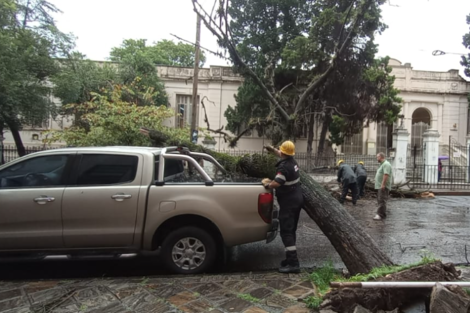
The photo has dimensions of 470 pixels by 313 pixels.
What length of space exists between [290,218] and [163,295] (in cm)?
190

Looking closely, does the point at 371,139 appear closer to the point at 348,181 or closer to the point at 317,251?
the point at 348,181

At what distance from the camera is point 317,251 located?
6141 mm

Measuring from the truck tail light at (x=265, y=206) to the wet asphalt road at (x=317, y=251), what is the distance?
91cm

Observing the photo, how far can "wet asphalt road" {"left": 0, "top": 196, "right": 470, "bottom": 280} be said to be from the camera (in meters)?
4.98

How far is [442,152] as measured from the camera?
1112 inches

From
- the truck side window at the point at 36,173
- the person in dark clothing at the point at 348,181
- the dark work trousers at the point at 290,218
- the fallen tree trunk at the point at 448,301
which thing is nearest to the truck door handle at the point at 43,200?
the truck side window at the point at 36,173

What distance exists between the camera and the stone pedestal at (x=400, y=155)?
17.8 meters

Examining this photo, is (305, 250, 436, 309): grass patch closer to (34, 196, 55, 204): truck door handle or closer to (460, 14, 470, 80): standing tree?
(34, 196, 55, 204): truck door handle

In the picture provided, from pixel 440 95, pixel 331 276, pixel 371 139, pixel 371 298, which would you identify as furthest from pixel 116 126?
pixel 440 95

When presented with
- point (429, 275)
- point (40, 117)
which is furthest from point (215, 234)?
Result: point (40, 117)

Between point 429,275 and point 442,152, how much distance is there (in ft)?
93.4

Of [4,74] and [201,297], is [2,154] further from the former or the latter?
[201,297]

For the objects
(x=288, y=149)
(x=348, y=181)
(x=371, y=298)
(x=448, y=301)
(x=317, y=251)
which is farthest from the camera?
(x=348, y=181)

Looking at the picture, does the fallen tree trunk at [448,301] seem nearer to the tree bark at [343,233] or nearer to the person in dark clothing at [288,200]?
the tree bark at [343,233]
